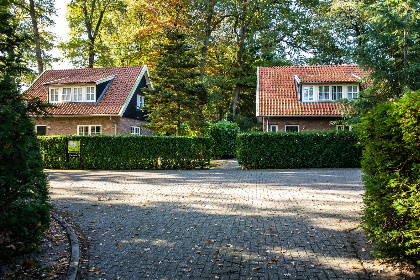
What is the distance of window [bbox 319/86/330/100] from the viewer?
84.1 feet

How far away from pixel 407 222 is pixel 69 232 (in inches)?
211

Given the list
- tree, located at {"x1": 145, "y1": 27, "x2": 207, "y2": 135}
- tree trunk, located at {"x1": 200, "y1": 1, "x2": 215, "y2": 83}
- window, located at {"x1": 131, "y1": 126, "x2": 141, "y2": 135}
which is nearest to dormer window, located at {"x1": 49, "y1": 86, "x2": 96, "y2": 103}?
window, located at {"x1": 131, "y1": 126, "x2": 141, "y2": 135}

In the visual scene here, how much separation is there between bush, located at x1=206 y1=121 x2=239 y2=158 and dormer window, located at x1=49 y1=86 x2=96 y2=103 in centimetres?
1010

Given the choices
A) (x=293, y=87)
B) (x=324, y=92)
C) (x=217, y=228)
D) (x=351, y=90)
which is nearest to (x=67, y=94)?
(x=293, y=87)

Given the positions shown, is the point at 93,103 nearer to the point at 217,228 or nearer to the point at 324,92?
the point at 324,92

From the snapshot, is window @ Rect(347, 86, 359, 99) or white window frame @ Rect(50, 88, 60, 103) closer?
window @ Rect(347, 86, 359, 99)

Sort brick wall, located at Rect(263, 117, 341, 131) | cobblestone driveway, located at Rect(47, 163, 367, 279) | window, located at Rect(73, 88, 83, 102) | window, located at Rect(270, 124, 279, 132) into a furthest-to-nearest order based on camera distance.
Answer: window, located at Rect(73, 88, 83, 102)
window, located at Rect(270, 124, 279, 132)
brick wall, located at Rect(263, 117, 341, 131)
cobblestone driveway, located at Rect(47, 163, 367, 279)

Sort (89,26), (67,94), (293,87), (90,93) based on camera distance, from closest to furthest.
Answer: (90,93) < (67,94) < (293,87) < (89,26)

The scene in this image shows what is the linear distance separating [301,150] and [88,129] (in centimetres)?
1712

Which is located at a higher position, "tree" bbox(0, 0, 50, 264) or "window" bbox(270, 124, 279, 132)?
"window" bbox(270, 124, 279, 132)

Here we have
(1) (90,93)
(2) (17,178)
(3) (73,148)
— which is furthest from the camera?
(1) (90,93)

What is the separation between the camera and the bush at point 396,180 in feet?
12.4

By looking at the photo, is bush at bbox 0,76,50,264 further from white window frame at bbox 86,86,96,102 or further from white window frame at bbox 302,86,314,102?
white window frame at bbox 302,86,314,102

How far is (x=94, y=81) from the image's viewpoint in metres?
25.5
